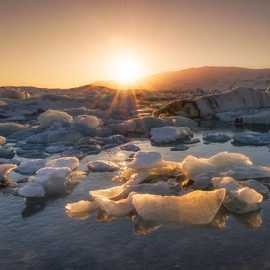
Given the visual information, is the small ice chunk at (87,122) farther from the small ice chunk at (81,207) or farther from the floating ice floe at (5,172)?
the small ice chunk at (81,207)

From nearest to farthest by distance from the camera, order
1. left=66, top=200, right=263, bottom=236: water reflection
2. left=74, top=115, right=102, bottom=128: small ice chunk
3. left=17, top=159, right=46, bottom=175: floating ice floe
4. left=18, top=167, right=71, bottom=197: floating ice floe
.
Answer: left=66, top=200, right=263, bottom=236: water reflection < left=18, top=167, right=71, bottom=197: floating ice floe < left=17, top=159, right=46, bottom=175: floating ice floe < left=74, top=115, right=102, bottom=128: small ice chunk

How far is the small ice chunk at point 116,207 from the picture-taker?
319 cm

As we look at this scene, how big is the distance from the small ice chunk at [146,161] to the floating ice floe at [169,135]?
2640 millimetres

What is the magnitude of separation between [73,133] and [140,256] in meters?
5.36

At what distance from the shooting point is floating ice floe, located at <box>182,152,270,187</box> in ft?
13.8

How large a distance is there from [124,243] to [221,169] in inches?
81.6


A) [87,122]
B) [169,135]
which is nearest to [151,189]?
[169,135]

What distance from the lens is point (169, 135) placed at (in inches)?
291

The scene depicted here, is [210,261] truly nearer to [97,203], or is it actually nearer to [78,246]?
[78,246]

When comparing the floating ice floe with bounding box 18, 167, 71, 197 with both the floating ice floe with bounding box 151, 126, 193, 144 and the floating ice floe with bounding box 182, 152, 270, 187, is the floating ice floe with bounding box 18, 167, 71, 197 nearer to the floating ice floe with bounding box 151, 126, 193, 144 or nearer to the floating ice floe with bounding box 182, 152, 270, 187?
the floating ice floe with bounding box 182, 152, 270, 187

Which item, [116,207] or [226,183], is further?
[226,183]

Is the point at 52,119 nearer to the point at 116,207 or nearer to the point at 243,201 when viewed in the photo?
the point at 116,207

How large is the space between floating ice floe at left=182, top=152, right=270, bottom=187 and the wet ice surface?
835 millimetres

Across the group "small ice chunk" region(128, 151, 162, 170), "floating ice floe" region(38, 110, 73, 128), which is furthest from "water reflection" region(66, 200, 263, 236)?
"floating ice floe" region(38, 110, 73, 128)
